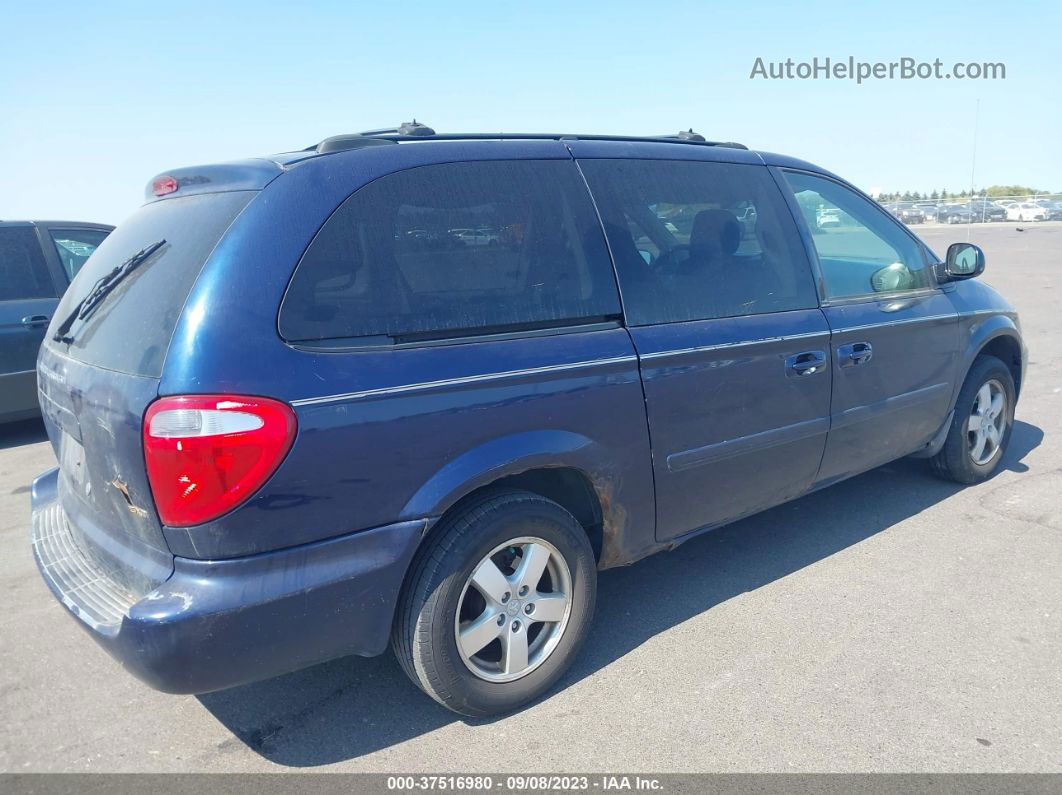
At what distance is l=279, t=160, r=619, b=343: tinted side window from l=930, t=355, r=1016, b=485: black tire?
2684 millimetres

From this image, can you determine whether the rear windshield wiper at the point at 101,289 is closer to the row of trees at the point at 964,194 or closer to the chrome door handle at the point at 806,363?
the chrome door handle at the point at 806,363

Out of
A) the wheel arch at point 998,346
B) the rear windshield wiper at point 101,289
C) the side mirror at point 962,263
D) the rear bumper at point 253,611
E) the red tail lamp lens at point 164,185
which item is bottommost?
the rear bumper at point 253,611

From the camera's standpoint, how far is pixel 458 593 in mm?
2652

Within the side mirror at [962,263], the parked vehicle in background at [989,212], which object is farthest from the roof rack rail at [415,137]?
the parked vehicle in background at [989,212]

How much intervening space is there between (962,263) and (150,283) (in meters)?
4.00

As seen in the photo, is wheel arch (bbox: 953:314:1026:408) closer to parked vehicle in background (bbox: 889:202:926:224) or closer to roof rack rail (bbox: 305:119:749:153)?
roof rack rail (bbox: 305:119:749:153)

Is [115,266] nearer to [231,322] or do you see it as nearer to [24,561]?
[231,322]

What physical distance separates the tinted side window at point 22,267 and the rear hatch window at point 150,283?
164 inches

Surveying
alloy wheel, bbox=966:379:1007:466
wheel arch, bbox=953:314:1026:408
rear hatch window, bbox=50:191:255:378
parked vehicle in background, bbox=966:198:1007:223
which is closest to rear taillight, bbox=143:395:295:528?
rear hatch window, bbox=50:191:255:378

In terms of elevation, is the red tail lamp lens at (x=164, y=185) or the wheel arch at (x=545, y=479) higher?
the red tail lamp lens at (x=164, y=185)

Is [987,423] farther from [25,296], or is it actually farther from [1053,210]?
[1053,210]

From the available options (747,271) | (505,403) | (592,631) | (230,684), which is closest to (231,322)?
(505,403)

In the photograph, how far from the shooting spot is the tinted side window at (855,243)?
155 inches

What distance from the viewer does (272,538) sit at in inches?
90.7
